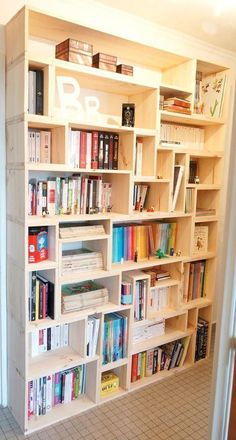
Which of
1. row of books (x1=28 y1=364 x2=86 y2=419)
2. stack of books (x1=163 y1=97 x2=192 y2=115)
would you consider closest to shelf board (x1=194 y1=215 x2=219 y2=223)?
stack of books (x1=163 y1=97 x2=192 y2=115)

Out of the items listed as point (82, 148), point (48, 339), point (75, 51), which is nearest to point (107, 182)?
→ point (82, 148)

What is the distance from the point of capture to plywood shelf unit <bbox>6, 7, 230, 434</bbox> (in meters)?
1.84

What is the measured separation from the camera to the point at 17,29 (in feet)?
5.81

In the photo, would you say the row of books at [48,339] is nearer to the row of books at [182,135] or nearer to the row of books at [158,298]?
the row of books at [158,298]

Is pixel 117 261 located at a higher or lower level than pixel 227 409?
higher

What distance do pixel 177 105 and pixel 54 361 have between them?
1.84 meters

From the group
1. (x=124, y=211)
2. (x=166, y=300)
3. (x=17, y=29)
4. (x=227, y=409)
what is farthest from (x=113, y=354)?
(x=17, y=29)

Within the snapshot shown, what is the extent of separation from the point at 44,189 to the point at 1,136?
0.40 metres

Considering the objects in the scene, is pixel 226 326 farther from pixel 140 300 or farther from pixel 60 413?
pixel 60 413

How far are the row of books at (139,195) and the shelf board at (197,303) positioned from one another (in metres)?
0.84

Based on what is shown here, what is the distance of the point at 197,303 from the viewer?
2.70 meters

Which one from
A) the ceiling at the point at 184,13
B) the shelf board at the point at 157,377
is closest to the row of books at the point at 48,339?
the shelf board at the point at 157,377

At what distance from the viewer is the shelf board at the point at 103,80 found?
1.87 meters

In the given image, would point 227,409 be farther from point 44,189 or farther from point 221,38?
point 221,38
